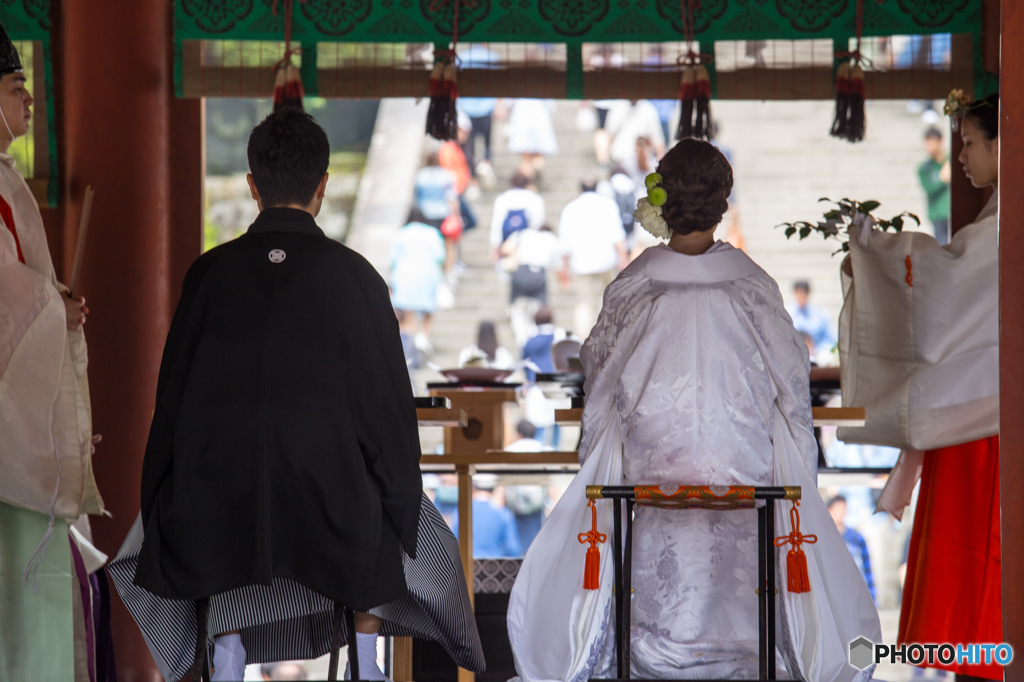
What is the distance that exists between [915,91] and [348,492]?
2893mm

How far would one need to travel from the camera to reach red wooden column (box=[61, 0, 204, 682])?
3795 mm

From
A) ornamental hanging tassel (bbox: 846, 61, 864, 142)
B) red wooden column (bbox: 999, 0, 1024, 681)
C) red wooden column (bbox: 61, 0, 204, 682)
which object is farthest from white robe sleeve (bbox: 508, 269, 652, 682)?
red wooden column (bbox: 61, 0, 204, 682)

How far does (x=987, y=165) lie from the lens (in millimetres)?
3398

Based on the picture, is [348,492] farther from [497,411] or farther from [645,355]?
[497,411]

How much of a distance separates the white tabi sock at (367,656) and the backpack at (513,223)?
21.5 ft

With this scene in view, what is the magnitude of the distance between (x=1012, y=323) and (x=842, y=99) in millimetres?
1787

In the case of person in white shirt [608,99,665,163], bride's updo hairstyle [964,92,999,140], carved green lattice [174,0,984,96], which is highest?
person in white shirt [608,99,665,163]

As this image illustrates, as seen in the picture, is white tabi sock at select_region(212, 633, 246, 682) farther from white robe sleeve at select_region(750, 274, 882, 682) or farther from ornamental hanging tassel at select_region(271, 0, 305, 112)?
ornamental hanging tassel at select_region(271, 0, 305, 112)

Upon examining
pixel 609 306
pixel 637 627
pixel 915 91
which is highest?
pixel 915 91

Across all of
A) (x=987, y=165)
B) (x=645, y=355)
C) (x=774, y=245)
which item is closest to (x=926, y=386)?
(x=987, y=165)

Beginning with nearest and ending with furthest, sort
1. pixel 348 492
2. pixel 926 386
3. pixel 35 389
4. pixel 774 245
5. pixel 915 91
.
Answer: pixel 348 492 → pixel 35 389 → pixel 926 386 → pixel 915 91 → pixel 774 245

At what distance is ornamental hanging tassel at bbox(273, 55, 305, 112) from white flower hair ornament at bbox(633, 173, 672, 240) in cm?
172

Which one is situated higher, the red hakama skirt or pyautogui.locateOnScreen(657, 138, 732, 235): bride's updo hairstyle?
pyautogui.locateOnScreen(657, 138, 732, 235): bride's updo hairstyle

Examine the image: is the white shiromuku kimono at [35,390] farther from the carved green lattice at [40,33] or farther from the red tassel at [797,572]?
the red tassel at [797,572]
